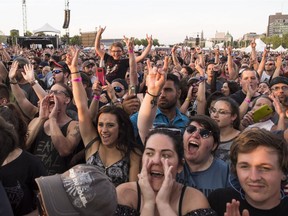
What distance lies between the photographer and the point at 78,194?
4.71ft

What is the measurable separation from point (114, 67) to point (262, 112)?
3539 mm

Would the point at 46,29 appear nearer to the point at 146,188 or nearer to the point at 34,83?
the point at 34,83

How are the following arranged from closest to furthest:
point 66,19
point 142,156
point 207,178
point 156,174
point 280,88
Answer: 1. point 156,174
2. point 142,156
3. point 207,178
4. point 280,88
5. point 66,19

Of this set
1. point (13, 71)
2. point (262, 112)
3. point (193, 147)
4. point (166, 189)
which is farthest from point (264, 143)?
point (13, 71)

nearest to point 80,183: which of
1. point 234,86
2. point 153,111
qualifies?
point 153,111

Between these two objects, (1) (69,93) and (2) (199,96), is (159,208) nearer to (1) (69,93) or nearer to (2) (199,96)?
(1) (69,93)

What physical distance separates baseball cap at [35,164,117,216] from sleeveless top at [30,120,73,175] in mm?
2085

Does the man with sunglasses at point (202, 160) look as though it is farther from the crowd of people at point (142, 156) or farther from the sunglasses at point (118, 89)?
the sunglasses at point (118, 89)

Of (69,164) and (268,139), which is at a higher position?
(268,139)

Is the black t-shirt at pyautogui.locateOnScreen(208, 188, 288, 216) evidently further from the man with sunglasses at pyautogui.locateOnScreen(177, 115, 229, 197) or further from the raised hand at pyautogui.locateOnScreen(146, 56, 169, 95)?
the raised hand at pyautogui.locateOnScreen(146, 56, 169, 95)

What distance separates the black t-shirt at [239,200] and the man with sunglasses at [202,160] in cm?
41

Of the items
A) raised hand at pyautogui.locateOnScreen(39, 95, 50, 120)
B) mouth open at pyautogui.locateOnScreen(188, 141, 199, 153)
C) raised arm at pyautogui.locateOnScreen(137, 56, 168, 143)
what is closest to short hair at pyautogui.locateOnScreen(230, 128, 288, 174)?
mouth open at pyautogui.locateOnScreen(188, 141, 199, 153)

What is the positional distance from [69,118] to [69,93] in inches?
14.3

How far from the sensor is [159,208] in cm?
217
